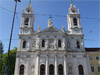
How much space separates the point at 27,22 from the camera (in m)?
37.2

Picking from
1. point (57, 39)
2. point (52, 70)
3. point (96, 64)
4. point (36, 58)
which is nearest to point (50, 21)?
point (57, 39)

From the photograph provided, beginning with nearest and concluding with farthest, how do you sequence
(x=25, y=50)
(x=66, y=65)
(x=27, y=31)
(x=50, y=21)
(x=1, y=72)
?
1. (x=66, y=65)
2. (x=25, y=50)
3. (x=27, y=31)
4. (x=50, y=21)
5. (x=1, y=72)

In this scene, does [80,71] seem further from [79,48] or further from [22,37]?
[22,37]

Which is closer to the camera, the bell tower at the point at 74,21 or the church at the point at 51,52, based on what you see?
the church at the point at 51,52

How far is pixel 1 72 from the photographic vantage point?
Answer: 1705 inches

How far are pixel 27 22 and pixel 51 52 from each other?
528 inches

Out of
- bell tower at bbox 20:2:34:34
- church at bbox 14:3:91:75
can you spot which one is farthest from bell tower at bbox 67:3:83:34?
bell tower at bbox 20:2:34:34

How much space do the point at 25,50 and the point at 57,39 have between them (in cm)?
947

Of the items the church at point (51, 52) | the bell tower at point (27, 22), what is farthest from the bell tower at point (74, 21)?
the bell tower at point (27, 22)

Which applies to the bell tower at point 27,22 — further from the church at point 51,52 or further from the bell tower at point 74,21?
the bell tower at point 74,21

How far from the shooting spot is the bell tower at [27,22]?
34513 millimetres

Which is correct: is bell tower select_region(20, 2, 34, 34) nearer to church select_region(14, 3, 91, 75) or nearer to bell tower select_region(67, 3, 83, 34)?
church select_region(14, 3, 91, 75)

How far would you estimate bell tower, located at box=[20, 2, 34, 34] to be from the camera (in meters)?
34.5

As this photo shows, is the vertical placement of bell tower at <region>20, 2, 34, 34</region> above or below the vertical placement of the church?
above
